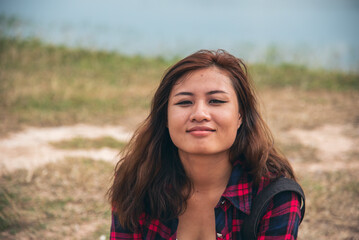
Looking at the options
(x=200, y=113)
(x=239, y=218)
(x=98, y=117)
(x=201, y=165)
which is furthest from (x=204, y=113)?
(x=98, y=117)

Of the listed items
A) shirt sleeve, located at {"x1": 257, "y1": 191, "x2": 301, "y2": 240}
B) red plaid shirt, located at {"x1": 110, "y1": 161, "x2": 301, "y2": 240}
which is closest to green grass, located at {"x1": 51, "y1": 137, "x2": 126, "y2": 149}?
red plaid shirt, located at {"x1": 110, "y1": 161, "x2": 301, "y2": 240}

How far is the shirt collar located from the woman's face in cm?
15

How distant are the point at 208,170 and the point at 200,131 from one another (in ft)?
1.06

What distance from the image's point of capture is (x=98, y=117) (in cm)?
626

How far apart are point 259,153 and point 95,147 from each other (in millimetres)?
3164

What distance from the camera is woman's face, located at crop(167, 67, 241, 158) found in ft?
7.23

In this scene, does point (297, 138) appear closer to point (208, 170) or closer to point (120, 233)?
point (208, 170)

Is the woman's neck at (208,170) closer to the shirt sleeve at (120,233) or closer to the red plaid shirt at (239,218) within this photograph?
the red plaid shirt at (239,218)

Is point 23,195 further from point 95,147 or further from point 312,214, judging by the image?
point 312,214

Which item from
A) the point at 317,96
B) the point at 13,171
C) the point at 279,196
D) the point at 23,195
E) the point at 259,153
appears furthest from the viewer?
the point at 317,96

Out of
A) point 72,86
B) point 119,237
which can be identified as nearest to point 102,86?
point 72,86

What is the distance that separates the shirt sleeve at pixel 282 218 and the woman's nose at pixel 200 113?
53cm

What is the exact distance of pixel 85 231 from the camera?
11.7 feet

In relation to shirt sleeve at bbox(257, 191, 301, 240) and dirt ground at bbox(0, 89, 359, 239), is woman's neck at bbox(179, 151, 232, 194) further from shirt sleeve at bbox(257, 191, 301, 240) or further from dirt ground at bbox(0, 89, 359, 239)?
dirt ground at bbox(0, 89, 359, 239)
